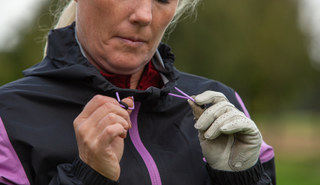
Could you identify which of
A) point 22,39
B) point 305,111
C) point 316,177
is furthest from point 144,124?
point 305,111

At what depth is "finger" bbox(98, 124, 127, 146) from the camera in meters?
1.49

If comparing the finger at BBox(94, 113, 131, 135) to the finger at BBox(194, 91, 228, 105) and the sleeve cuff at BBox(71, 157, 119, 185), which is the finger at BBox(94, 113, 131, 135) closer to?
the sleeve cuff at BBox(71, 157, 119, 185)

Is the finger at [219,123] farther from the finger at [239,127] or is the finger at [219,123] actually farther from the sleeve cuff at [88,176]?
the sleeve cuff at [88,176]

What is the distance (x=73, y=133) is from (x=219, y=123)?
0.79 metres

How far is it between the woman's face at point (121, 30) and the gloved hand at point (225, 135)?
0.45 metres

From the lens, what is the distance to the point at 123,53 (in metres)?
1.98

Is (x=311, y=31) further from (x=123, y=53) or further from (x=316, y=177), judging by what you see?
(x=123, y=53)

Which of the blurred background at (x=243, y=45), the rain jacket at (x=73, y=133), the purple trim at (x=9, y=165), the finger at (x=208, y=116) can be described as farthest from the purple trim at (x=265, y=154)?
the blurred background at (x=243, y=45)


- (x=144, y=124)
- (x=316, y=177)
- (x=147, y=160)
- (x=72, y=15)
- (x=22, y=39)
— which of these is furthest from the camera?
(x=22, y=39)

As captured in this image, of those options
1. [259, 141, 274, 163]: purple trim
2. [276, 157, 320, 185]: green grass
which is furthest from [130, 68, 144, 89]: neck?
[276, 157, 320, 185]: green grass

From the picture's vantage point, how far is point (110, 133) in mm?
1488

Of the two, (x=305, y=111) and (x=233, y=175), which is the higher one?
(x=233, y=175)

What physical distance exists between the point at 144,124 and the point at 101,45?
519mm

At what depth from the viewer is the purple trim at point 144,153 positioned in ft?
6.09
